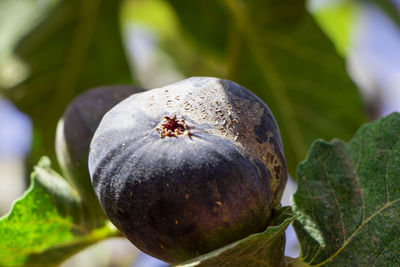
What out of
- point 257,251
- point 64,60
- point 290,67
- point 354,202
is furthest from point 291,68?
point 257,251

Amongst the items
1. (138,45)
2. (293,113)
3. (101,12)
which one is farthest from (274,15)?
(138,45)

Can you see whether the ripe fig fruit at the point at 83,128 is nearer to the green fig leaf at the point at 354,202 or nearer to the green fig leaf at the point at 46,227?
the green fig leaf at the point at 46,227

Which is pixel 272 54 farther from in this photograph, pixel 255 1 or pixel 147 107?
pixel 147 107

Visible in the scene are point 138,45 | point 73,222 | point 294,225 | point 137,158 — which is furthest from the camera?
point 138,45

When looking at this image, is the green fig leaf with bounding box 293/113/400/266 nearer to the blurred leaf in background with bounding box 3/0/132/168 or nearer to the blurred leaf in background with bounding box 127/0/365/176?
the blurred leaf in background with bounding box 127/0/365/176

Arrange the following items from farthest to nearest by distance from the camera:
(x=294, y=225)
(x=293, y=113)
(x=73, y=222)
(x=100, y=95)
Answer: (x=293, y=113) < (x=73, y=222) < (x=100, y=95) < (x=294, y=225)

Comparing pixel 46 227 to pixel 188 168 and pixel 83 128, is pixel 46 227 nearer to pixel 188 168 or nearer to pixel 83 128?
pixel 83 128

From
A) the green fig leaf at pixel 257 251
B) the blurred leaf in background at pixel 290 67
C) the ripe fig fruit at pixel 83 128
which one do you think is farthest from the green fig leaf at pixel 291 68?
the green fig leaf at pixel 257 251
